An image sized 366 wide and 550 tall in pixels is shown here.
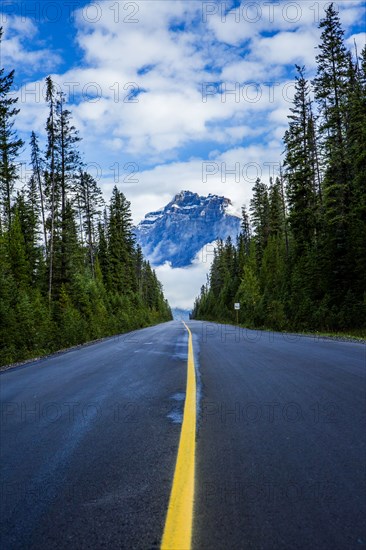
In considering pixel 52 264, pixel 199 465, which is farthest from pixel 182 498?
pixel 52 264

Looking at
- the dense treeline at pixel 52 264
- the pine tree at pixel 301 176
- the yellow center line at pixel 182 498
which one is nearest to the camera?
the yellow center line at pixel 182 498

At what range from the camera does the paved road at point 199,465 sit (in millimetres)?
1908

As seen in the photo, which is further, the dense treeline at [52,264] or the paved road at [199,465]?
the dense treeline at [52,264]

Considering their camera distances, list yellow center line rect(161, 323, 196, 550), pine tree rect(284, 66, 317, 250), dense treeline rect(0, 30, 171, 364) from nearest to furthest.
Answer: yellow center line rect(161, 323, 196, 550) → dense treeline rect(0, 30, 171, 364) → pine tree rect(284, 66, 317, 250)

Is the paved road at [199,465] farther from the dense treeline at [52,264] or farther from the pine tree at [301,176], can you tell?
the pine tree at [301,176]

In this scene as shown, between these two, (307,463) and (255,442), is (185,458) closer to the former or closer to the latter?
(255,442)

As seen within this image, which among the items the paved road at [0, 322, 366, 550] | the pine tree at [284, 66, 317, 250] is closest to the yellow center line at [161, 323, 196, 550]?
the paved road at [0, 322, 366, 550]

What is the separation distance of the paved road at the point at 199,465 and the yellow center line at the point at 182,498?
0.14ft

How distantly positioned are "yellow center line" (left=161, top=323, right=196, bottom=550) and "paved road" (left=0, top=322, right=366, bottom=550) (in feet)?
0.14

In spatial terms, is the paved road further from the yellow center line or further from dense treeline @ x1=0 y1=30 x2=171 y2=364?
dense treeline @ x1=0 y1=30 x2=171 y2=364

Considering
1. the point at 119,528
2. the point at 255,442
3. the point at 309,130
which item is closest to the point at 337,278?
the point at 309,130

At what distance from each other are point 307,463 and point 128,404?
8.51 ft

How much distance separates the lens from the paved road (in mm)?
1908

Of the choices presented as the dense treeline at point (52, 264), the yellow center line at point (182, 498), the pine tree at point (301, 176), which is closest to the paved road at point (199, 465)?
the yellow center line at point (182, 498)
